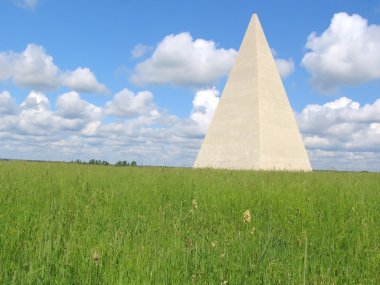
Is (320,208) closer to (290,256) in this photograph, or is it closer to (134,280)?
(290,256)

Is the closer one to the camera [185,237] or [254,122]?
[185,237]

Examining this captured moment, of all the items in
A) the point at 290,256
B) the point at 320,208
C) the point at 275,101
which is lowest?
the point at 290,256

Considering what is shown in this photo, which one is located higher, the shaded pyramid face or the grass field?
the shaded pyramid face

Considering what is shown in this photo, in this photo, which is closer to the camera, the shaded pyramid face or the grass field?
the grass field

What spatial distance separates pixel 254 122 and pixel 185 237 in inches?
770

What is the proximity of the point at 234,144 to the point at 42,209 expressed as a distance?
19555mm

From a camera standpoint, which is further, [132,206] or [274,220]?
[132,206]

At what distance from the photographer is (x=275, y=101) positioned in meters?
24.8

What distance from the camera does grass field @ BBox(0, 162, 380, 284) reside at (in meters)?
2.73

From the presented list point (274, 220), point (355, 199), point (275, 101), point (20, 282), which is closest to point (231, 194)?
point (274, 220)

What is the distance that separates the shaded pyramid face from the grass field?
15.9 m

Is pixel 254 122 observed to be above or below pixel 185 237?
above

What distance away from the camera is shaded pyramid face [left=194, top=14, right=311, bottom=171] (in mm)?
22750

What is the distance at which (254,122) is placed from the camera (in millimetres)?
22938
